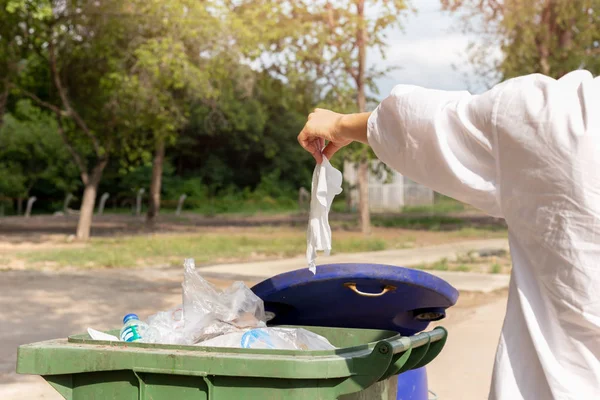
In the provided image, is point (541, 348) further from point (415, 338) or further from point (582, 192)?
point (415, 338)

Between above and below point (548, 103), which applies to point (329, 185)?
below

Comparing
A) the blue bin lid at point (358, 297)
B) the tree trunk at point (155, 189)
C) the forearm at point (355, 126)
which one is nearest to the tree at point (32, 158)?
the tree trunk at point (155, 189)

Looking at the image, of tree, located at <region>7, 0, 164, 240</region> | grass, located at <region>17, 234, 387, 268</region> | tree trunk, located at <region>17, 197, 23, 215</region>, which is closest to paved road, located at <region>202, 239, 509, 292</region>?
grass, located at <region>17, 234, 387, 268</region>

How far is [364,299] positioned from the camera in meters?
3.15

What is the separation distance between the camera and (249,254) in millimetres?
15531

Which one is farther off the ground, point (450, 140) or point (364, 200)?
point (450, 140)

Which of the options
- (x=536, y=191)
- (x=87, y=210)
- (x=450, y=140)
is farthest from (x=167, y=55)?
(x=536, y=191)

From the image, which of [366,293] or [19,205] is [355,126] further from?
[19,205]

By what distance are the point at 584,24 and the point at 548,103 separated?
20.2 m

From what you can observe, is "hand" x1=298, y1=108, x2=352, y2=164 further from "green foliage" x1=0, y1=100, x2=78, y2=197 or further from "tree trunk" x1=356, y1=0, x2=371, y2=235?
"green foliage" x1=0, y1=100, x2=78, y2=197

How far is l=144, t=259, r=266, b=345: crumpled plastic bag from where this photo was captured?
2824mm

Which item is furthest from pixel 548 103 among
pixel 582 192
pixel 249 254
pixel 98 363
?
pixel 249 254

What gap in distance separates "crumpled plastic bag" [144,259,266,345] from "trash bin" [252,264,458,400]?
0.14m

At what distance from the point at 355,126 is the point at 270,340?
0.87 m
